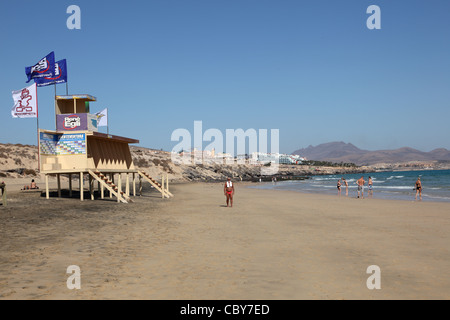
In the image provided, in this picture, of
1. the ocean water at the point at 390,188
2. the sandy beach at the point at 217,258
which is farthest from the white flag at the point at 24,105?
the ocean water at the point at 390,188

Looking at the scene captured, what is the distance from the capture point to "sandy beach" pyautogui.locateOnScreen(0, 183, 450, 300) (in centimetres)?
610

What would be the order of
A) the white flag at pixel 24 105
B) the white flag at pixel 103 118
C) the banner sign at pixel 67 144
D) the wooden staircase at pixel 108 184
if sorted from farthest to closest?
the white flag at pixel 103 118 < the banner sign at pixel 67 144 < the wooden staircase at pixel 108 184 < the white flag at pixel 24 105

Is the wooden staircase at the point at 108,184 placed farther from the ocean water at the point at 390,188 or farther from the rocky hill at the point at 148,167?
the rocky hill at the point at 148,167

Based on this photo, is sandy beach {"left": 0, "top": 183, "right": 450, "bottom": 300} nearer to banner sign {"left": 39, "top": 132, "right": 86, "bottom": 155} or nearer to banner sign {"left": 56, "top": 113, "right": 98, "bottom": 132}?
banner sign {"left": 39, "top": 132, "right": 86, "bottom": 155}

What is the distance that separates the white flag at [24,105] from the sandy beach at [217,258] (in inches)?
378

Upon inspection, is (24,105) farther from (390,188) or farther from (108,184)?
(390,188)

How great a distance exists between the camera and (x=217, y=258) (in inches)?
330

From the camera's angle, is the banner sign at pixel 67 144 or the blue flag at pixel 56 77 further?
the blue flag at pixel 56 77

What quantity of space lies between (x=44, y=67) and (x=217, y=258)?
20.4 meters

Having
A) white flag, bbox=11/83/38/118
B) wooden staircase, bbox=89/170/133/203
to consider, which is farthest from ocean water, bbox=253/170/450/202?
white flag, bbox=11/83/38/118

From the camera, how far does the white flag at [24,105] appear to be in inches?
865

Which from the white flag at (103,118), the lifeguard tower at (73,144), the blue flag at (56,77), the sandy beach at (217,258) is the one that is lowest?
the sandy beach at (217,258)

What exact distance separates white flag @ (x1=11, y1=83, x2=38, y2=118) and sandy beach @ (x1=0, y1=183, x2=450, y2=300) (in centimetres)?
960
